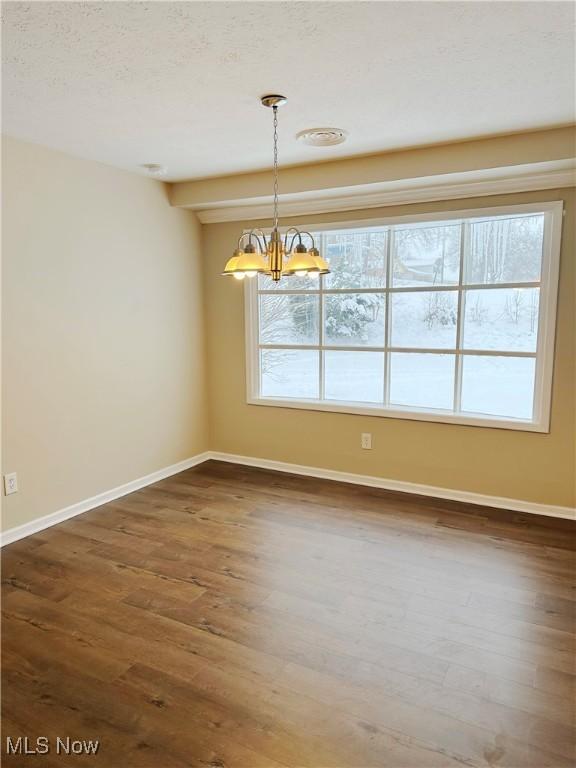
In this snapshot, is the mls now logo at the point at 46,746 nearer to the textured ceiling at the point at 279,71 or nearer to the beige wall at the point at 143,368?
the beige wall at the point at 143,368

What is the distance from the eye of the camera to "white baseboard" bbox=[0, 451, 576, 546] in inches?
132

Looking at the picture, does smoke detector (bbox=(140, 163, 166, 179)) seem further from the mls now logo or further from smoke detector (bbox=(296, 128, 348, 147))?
the mls now logo

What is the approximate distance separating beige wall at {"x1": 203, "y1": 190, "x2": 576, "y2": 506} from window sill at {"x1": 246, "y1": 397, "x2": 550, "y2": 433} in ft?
0.14

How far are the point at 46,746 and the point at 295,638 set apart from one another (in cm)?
100

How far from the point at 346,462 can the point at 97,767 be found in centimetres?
286

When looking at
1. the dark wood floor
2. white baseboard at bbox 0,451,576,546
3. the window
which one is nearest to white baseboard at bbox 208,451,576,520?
white baseboard at bbox 0,451,576,546

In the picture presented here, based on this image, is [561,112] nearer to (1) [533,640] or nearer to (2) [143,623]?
(1) [533,640]

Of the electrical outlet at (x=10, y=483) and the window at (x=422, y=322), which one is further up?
the window at (x=422, y=322)

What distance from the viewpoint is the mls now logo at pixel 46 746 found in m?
1.66

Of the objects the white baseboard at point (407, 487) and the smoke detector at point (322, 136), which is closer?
the smoke detector at point (322, 136)

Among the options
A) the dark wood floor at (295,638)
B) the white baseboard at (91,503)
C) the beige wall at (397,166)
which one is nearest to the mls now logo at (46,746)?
the dark wood floor at (295,638)

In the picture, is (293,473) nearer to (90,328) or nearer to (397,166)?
(90,328)

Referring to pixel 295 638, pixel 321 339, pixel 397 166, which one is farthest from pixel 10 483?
pixel 397 166

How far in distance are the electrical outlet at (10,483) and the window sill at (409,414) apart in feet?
6.56
